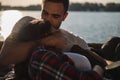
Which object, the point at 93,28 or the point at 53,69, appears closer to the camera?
the point at 53,69

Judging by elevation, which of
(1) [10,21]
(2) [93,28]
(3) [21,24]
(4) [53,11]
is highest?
(3) [21,24]

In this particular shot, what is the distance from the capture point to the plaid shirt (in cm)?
197

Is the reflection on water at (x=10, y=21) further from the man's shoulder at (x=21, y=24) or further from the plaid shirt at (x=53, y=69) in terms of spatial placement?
the plaid shirt at (x=53, y=69)

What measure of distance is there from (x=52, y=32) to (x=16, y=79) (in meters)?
0.35

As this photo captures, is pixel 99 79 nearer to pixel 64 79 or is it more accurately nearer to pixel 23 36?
pixel 64 79

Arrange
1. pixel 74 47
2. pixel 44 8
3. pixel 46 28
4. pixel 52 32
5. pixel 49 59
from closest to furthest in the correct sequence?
pixel 49 59, pixel 46 28, pixel 52 32, pixel 74 47, pixel 44 8

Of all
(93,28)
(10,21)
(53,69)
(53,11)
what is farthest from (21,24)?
(93,28)

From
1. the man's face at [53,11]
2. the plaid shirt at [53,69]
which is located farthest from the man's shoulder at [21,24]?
the man's face at [53,11]

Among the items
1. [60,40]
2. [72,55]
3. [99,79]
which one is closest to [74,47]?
[60,40]

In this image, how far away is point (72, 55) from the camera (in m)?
2.22

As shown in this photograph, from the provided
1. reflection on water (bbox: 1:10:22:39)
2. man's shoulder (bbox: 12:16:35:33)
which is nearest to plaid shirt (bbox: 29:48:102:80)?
man's shoulder (bbox: 12:16:35:33)

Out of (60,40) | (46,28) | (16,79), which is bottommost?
(16,79)

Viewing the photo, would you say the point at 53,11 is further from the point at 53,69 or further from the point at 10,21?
the point at 53,69

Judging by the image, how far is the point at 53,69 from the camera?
198cm
